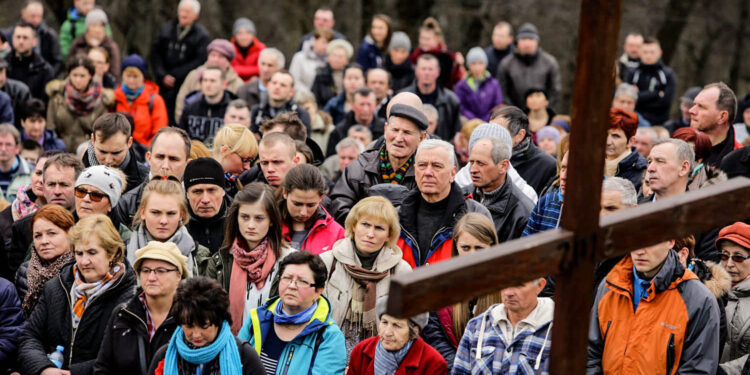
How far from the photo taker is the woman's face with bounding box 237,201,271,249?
18.8 feet

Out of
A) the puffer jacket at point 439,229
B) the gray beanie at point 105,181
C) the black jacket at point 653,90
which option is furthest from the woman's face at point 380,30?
the puffer jacket at point 439,229

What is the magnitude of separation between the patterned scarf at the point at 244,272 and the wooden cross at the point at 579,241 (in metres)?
2.98

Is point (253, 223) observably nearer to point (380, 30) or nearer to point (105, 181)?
point (105, 181)

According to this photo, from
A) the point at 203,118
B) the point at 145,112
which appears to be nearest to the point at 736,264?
the point at 203,118

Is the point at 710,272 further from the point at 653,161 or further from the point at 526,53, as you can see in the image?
the point at 526,53

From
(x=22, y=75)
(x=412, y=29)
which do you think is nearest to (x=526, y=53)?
(x=412, y=29)

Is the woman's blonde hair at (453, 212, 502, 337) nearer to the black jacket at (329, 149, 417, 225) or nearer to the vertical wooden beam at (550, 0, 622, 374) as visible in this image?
the black jacket at (329, 149, 417, 225)

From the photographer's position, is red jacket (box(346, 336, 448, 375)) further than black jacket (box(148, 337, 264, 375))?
Yes

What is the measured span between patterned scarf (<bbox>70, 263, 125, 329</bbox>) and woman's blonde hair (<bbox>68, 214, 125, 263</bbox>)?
0.25 feet

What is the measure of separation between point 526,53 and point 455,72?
3.49ft

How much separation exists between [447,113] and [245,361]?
266 inches

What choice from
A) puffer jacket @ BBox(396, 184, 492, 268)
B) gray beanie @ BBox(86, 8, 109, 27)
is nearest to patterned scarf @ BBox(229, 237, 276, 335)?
puffer jacket @ BBox(396, 184, 492, 268)

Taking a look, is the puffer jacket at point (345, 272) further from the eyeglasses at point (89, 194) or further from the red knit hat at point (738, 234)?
the red knit hat at point (738, 234)

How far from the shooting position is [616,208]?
5.62 metres
